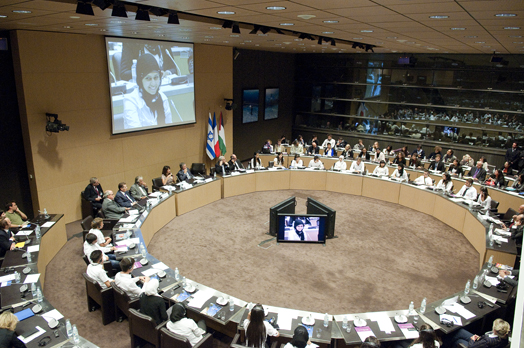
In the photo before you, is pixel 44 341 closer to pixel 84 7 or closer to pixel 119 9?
pixel 84 7

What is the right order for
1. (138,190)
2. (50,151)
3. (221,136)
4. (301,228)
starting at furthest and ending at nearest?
(221,136) → (138,190) → (50,151) → (301,228)

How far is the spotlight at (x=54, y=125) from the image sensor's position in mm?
7992

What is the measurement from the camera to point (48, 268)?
22.3 ft

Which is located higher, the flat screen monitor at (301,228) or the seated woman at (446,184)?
the seated woman at (446,184)

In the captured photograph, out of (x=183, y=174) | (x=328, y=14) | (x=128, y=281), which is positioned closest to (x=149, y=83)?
(x=183, y=174)

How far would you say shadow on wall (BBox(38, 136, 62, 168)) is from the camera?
8.24 meters

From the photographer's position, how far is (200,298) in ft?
15.8

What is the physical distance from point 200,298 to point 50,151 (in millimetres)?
5868

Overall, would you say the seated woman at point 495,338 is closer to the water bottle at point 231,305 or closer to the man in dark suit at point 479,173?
the water bottle at point 231,305

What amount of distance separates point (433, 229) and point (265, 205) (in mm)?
4397

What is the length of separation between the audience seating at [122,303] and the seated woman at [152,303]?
411 mm

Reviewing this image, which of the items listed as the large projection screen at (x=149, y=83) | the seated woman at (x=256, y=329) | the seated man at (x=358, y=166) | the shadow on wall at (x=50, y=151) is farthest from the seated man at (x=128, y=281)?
the seated man at (x=358, y=166)

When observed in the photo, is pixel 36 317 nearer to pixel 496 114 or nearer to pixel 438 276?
pixel 438 276

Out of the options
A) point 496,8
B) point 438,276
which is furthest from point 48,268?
point 496,8
